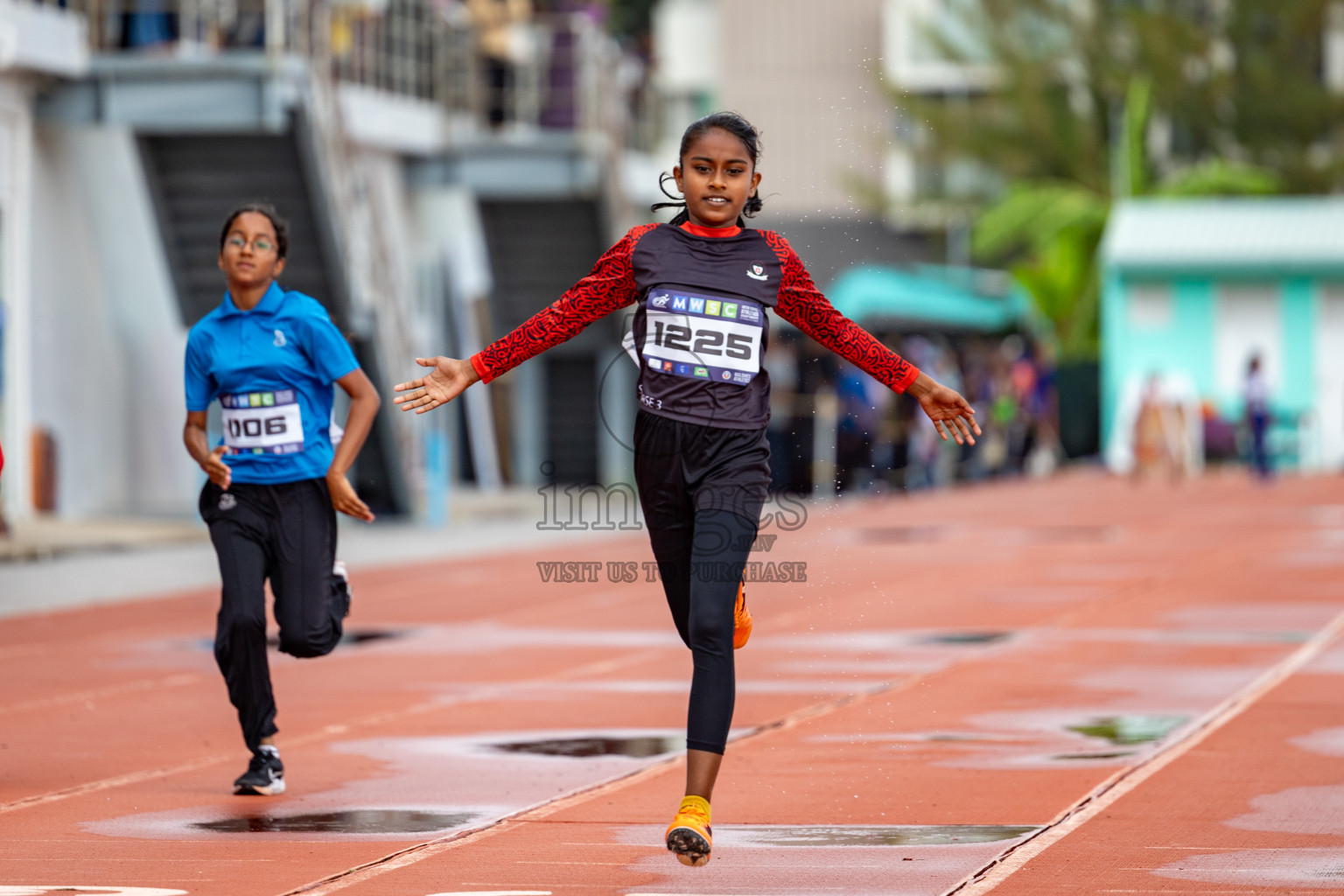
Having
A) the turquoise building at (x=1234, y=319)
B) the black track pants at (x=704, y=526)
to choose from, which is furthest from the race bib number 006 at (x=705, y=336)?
the turquoise building at (x=1234, y=319)

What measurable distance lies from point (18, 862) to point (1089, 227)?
4321 cm

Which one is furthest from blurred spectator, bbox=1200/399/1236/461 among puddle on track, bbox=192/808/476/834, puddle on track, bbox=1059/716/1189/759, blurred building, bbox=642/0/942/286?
puddle on track, bbox=192/808/476/834

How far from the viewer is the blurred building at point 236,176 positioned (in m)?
22.0

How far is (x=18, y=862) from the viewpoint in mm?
6543

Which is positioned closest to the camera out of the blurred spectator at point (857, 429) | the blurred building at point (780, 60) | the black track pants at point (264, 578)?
the black track pants at point (264, 578)

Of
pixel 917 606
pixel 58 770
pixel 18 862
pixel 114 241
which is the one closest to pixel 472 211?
pixel 114 241

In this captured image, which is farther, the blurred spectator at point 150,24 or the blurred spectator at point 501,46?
the blurred spectator at point 501,46

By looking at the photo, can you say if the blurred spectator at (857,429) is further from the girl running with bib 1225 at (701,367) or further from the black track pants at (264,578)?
the girl running with bib 1225 at (701,367)

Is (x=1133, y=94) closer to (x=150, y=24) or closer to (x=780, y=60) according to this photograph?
(x=780, y=60)

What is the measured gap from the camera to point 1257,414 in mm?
34438

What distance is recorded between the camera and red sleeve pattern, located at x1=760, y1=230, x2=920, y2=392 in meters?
6.61

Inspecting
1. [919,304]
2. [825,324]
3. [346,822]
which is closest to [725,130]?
[825,324]

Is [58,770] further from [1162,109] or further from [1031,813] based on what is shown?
[1162,109]

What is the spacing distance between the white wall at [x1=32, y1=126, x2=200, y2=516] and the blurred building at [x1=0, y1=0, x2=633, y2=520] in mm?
24
